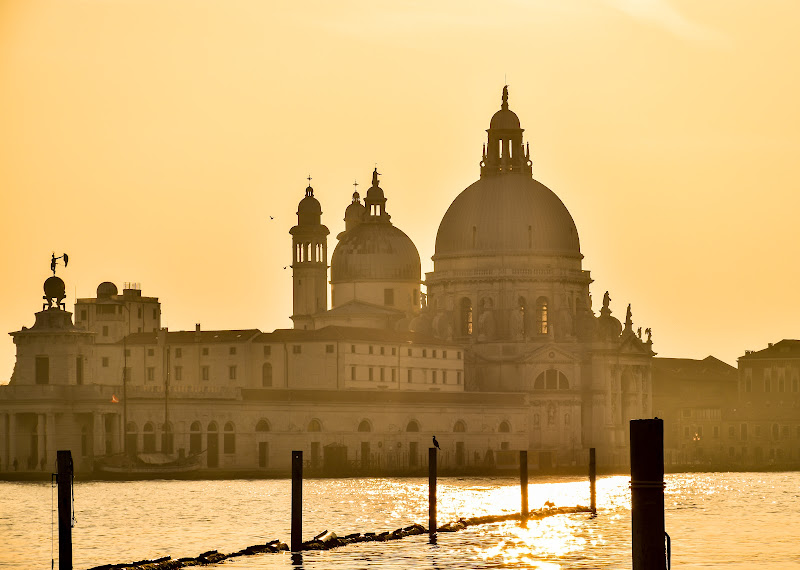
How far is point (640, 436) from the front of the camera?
28.7m

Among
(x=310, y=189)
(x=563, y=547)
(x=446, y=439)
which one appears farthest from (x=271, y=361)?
(x=563, y=547)

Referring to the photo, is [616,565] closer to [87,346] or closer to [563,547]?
[563,547]

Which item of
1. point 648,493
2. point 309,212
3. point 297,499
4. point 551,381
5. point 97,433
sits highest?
point 309,212

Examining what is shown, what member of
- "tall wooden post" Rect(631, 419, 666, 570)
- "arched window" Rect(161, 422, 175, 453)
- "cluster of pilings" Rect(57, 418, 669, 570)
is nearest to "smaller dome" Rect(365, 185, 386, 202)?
"arched window" Rect(161, 422, 175, 453)

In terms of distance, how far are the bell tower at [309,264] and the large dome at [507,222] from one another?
1234 cm

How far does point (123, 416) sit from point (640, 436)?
9064cm

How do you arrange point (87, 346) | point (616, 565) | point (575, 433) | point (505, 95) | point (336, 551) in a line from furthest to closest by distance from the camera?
1. point (505, 95)
2. point (575, 433)
3. point (87, 346)
4. point (336, 551)
5. point (616, 565)

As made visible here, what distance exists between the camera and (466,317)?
153 meters

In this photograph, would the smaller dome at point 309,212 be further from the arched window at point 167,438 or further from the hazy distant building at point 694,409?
the arched window at point 167,438

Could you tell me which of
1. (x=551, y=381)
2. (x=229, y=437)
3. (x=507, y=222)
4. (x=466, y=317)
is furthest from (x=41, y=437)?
(x=507, y=222)

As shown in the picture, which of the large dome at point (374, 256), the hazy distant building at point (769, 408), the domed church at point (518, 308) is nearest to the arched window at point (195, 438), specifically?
the domed church at point (518, 308)

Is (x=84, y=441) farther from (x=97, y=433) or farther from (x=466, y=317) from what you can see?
(x=466, y=317)

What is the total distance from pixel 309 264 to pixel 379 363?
82.8 ft

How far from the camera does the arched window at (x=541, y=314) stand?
499ft
